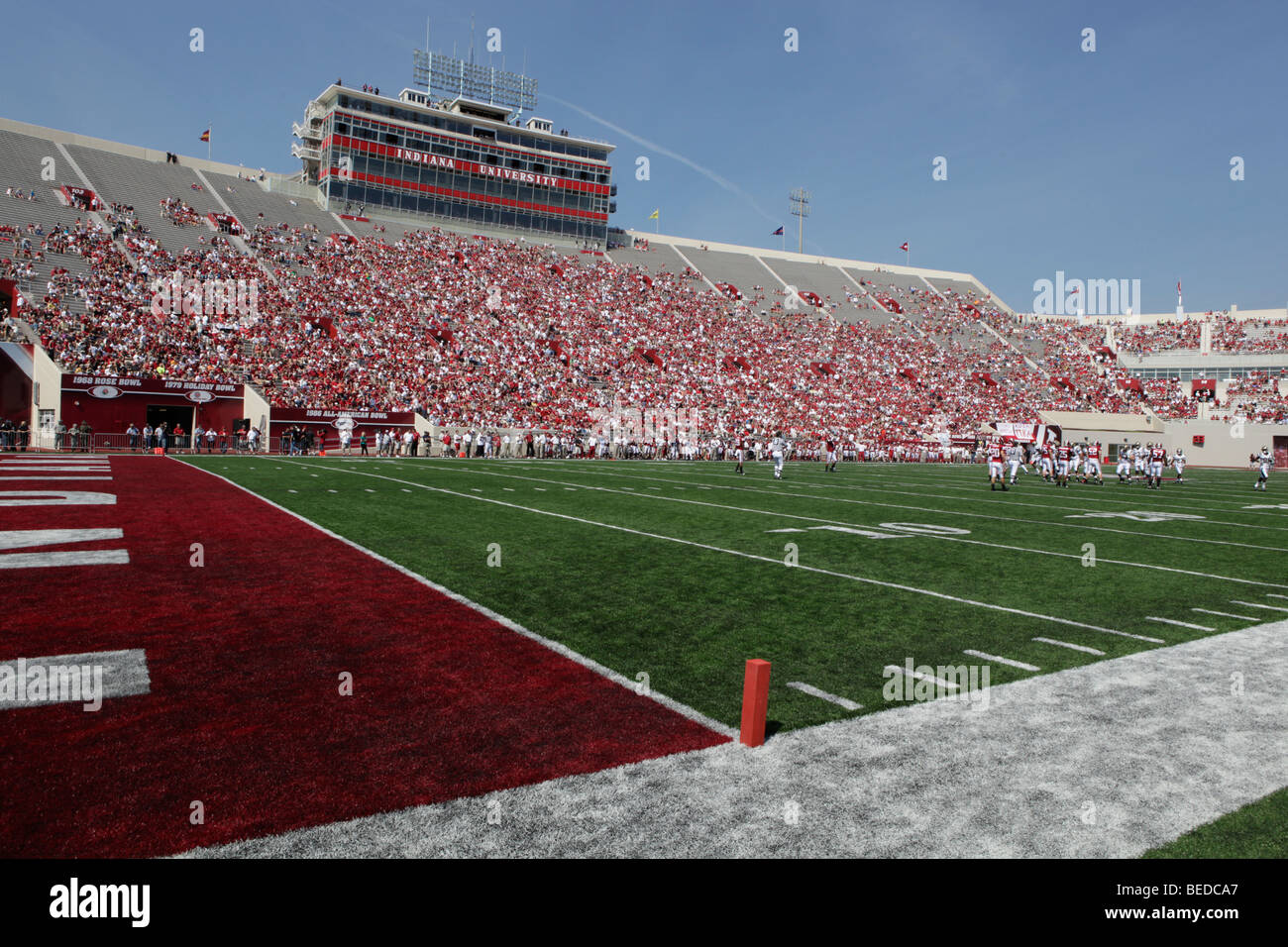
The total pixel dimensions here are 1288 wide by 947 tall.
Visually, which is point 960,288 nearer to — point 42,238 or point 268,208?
point 268,208

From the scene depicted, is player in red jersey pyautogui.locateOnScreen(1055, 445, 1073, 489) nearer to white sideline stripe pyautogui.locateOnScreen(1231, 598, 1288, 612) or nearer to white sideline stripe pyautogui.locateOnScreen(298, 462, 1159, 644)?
white sideline stripe pyautogui.locateOnScreen(1231, 598, 1288, 612)

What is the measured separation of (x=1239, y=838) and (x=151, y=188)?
5738 centimetres

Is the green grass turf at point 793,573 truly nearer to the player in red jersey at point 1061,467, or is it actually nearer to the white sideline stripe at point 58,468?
the white sideline stripe at point 58,468

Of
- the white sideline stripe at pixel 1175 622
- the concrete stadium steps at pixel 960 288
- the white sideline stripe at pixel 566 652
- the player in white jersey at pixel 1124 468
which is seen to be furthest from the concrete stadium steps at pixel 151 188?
the concrete stadium steps at pixel 960 288

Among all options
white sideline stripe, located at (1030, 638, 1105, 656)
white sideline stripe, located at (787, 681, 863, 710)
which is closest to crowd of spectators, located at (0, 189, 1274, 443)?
white sideline stripe, located at (1030, 638, 1105, 656)

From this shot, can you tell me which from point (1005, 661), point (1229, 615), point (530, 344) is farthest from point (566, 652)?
point (530, 344)

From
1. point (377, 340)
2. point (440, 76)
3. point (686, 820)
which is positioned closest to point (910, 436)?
point (377, 340)

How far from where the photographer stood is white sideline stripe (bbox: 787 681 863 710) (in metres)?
5.45

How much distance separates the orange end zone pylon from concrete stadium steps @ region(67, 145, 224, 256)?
4696 cm

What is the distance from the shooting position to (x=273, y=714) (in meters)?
4.99

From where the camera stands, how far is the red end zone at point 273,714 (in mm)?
3809
